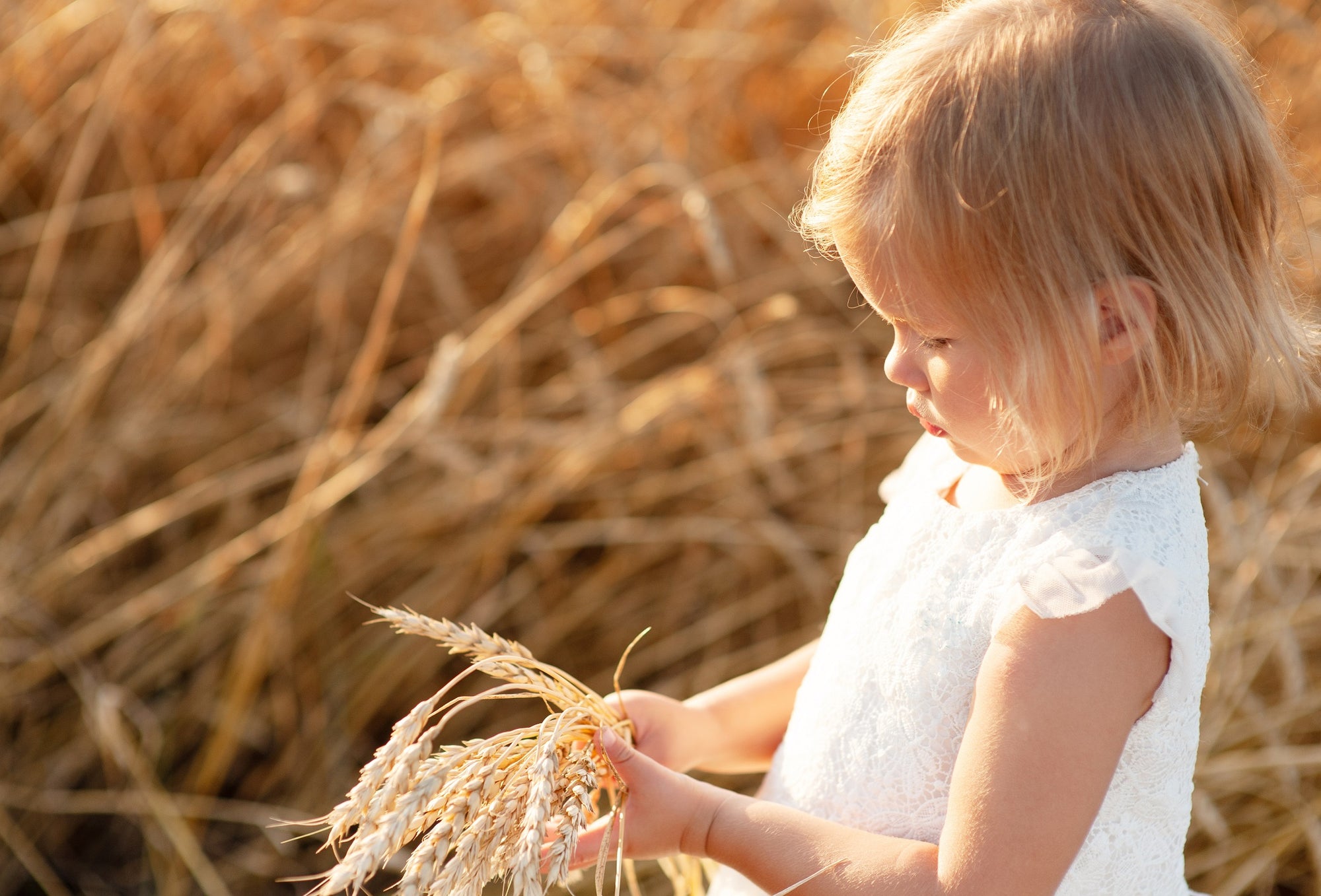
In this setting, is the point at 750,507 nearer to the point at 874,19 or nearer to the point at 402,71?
the point at 874,19

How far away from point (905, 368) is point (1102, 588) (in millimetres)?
169

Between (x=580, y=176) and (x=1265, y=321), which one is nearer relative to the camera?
(x=1265, y=321)

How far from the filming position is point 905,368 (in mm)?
698

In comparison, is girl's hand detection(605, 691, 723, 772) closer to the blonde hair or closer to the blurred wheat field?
the blonde hair

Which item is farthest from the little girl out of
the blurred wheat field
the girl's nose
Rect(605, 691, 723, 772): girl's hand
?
the blurred wheat field

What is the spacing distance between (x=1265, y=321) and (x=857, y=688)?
335mm

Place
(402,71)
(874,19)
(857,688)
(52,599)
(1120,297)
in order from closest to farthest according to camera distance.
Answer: (1120,297) < (857,688) < (52,599) < (874,19) < (402,71)

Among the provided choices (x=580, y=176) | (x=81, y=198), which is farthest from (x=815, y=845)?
(x=81, y=198)

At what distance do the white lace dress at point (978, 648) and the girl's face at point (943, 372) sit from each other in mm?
50

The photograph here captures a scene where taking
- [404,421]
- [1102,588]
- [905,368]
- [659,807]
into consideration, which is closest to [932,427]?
[905,368]

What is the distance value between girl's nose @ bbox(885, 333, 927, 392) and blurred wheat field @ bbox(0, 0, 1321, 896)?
60 centimetres

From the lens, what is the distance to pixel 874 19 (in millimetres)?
1916

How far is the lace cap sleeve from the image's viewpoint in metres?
0.62

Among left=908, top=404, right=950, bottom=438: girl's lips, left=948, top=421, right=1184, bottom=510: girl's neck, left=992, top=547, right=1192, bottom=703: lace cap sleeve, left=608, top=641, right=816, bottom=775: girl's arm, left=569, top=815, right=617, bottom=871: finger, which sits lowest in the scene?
left=608, top=641, right=816, bottom=775: girl's arm
